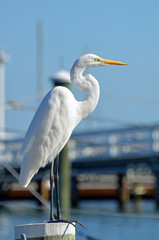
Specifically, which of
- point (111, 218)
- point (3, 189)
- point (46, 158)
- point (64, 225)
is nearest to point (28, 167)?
point (46, 158)

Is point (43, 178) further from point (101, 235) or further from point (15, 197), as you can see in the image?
point (101, 235)

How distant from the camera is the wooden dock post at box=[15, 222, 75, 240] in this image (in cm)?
450

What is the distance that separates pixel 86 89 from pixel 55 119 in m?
0.35

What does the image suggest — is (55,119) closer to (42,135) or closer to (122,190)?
(42,135)

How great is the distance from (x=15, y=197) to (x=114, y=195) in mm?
3545

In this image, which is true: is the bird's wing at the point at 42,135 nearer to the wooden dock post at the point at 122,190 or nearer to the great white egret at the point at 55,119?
the great white egret at the point at 55,119

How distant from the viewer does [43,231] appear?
454cm

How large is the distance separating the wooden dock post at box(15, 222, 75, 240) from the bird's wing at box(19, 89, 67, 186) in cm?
55

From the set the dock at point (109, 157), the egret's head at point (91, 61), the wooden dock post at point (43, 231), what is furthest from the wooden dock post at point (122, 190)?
the wooden dock post at point (43, 231)

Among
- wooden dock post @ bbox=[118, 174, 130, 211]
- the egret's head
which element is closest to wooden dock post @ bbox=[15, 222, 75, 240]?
the egret's head

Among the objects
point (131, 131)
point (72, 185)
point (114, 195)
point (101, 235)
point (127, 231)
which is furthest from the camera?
point (114, 195)

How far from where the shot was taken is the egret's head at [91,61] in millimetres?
5141

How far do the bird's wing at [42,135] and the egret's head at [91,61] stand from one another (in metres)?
0.31

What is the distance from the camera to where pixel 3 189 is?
22.1 m
